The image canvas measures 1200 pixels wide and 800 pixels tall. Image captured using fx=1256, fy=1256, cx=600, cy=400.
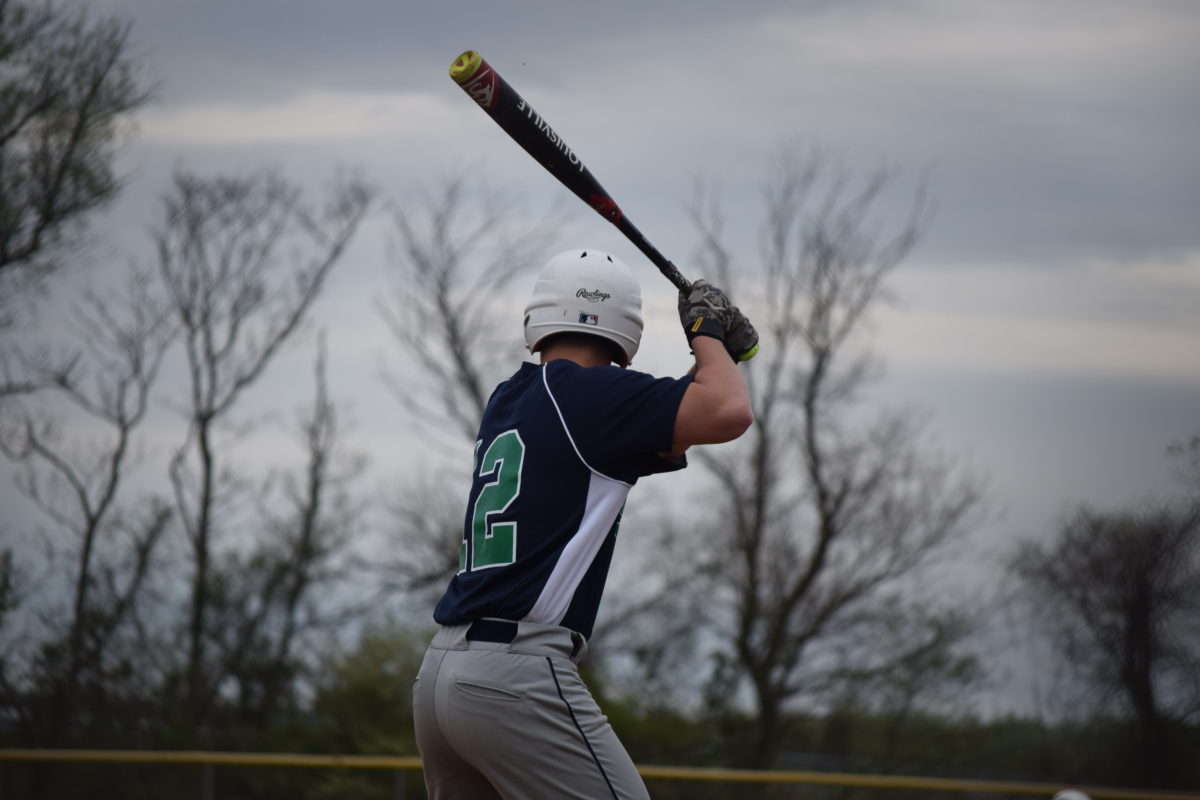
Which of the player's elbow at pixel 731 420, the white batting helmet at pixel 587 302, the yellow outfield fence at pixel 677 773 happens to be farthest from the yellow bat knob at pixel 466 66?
the yellow outfield fence at pixel 677 773

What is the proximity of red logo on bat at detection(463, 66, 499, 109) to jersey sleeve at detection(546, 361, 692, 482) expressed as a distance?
1158mm

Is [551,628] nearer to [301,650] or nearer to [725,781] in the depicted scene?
[725,781]

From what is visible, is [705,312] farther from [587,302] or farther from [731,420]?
[731,420]

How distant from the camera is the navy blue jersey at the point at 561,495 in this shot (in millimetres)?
3707

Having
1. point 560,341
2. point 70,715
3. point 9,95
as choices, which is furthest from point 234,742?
point 560,341

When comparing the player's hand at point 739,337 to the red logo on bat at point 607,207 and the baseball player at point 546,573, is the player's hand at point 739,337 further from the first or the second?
the red logo on bat at point 607,207

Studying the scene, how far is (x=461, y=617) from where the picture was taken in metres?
3.73

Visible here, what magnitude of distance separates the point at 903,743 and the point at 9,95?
16424mm

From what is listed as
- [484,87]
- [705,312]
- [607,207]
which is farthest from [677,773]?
[484,87]

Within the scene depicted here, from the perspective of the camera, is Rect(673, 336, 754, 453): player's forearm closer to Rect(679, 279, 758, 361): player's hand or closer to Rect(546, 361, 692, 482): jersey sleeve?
Rect(546, 361, 692, 482): jersey sleeve

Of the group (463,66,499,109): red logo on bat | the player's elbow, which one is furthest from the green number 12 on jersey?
(463,66,499,109): red logo on bat

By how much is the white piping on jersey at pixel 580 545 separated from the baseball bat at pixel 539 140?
885 mm

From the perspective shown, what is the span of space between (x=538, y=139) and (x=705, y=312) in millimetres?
927

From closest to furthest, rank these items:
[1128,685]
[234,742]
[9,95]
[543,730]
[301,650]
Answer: [543,730], [1128,685], [9,95], [234,742], [301,650]
